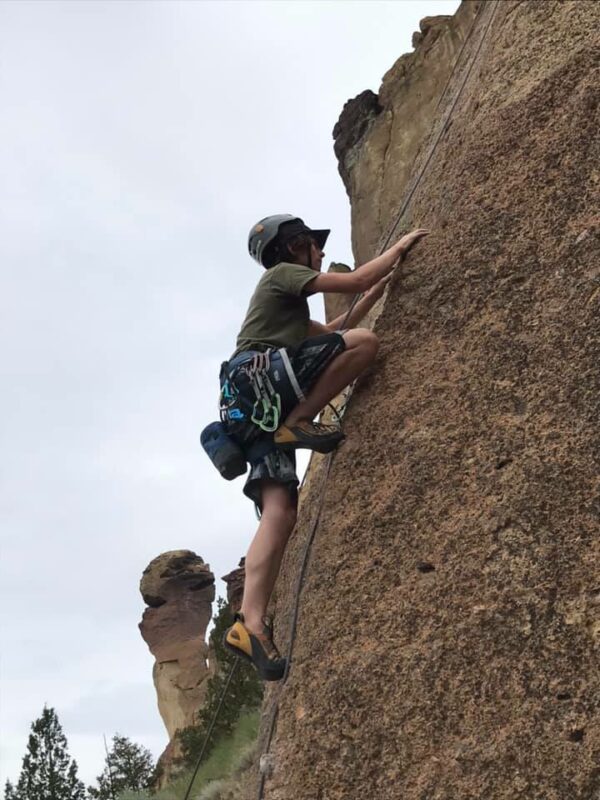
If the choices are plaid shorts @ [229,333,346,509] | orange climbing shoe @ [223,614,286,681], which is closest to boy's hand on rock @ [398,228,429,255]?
plaid shorts @ [229,333,346,509]

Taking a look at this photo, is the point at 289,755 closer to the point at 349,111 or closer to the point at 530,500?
the point at 530,500

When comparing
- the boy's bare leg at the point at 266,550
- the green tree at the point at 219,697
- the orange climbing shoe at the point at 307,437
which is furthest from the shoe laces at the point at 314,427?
the green tree at the point at 219,697

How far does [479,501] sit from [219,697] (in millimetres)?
16736

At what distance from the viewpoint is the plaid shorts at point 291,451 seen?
15.1 ft

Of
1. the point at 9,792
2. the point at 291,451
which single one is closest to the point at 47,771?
the point at 9,792

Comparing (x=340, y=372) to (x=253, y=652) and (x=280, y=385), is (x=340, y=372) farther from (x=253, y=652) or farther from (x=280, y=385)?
(x=253, y=652)

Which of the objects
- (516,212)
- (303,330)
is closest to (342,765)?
(303,330)

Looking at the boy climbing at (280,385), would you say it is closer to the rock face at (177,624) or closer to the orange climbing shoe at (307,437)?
the orange climbing shoe at (307,437)

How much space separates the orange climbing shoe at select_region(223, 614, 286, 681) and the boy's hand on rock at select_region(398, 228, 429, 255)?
6.89 ft

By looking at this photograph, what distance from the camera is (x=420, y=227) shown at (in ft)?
17.0

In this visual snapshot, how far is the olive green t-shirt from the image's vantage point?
4.87 metres

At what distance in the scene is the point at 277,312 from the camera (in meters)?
4.99

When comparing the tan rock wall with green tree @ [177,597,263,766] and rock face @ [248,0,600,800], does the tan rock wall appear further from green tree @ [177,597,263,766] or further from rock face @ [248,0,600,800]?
rock face @ [248,0,600,800]

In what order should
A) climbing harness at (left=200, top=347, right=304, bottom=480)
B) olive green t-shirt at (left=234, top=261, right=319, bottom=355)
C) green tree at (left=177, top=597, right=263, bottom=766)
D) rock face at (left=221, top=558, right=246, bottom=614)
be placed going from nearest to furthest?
climbing harness at (left=200, top=347, right=304, bottom=480) < olive green t-shirt at (left=234, top=261, right=319, bottom=355) < green tree at (left=177, top=597, right=263, bottom=766) < rock face at (left=221, top=558, right=246, bottom=614)
